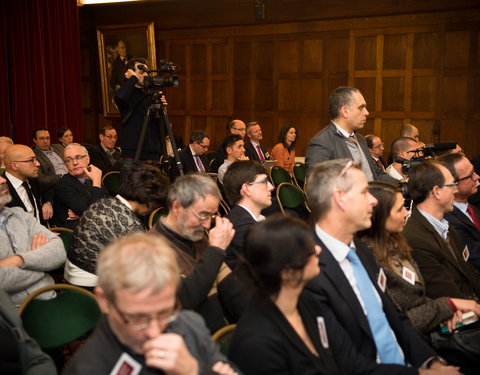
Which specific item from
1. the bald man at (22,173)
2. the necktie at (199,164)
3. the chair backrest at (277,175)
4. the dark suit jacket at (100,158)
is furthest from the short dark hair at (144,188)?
the dark suit jacket at (100,158)

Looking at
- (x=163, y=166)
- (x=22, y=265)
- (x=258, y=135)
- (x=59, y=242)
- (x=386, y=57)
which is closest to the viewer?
(x=22, y=265)

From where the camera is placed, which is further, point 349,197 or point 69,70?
point 69,70

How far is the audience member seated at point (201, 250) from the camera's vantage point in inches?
86.6

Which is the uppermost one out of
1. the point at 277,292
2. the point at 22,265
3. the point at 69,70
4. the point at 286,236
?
the point at 69,70

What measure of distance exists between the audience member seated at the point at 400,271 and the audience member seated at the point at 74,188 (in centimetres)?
242

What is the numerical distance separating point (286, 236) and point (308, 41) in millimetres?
8578

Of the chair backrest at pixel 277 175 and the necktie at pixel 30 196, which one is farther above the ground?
the necktie at pixel 30 196

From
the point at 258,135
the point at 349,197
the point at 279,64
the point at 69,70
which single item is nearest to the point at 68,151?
the point at 349,197

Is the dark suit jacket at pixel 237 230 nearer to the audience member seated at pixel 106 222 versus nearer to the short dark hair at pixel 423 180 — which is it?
the audience member seated at pixel 106 222

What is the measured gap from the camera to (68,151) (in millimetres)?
4512

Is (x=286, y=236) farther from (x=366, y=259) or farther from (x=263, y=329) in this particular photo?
(x=366, y=259)

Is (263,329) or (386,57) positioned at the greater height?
(386,57)

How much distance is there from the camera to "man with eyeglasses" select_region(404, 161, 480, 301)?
2.76 meters


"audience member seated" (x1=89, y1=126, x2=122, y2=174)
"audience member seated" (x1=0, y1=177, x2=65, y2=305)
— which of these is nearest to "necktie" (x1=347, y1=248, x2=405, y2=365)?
"audience member seated" (x1=0, y1=177, x2=65, y2=305)
